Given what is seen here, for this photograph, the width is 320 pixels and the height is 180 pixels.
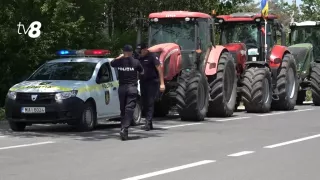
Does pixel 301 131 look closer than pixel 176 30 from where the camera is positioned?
Yes

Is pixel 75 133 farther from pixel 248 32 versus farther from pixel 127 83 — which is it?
pixel 248 32

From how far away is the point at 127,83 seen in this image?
13672 millimetres

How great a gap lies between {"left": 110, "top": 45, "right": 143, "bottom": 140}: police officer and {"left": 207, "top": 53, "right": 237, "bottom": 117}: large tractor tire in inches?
223

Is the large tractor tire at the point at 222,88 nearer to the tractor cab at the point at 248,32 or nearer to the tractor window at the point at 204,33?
the tractor window at the point at 204,33

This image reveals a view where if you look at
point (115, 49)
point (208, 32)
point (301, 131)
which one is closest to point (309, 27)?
point (115, 49)

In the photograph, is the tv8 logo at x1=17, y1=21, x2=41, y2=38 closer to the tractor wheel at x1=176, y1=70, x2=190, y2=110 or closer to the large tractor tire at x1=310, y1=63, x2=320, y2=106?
the tractor wheel at x1=176, y1=70, x2=190, y2=110

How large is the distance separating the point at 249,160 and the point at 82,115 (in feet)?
16.4

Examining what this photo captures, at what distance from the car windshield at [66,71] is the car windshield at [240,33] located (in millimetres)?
7245

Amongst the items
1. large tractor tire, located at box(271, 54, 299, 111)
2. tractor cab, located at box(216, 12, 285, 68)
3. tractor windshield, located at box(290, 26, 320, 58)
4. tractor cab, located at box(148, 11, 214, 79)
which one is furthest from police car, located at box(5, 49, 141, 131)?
tractor windshield, located at box(290, 26, 320, 58)

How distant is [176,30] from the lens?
18875 mm

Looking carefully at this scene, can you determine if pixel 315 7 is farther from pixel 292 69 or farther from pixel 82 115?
pixel 82 115

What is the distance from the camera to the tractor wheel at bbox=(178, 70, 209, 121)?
17.6 m

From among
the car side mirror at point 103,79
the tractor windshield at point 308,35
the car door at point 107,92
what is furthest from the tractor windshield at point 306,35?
the car side mirror at point 103,79

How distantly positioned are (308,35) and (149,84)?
13840mm
